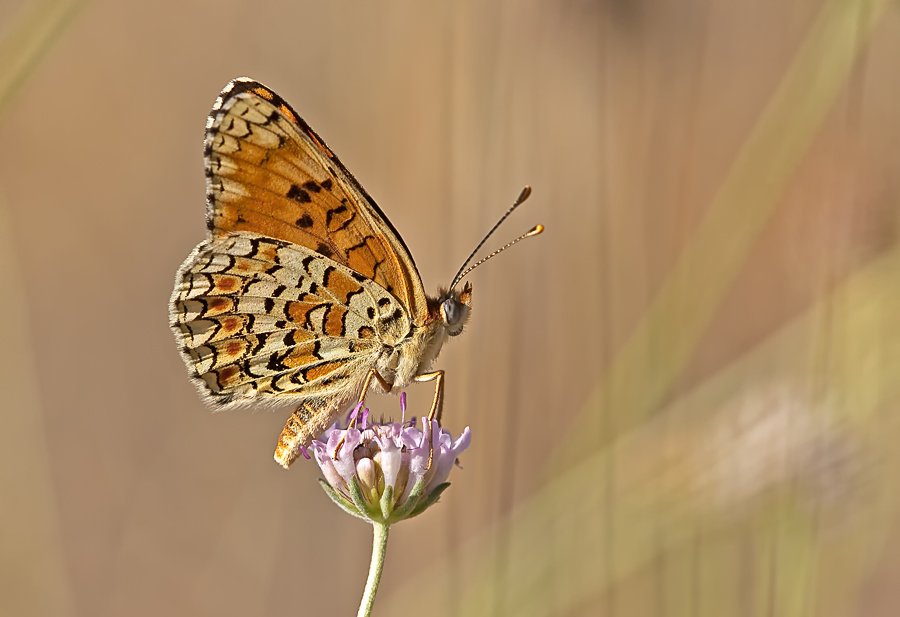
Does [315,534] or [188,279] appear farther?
[315,534]

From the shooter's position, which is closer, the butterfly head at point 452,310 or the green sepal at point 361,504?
the green sepal at point 361,504

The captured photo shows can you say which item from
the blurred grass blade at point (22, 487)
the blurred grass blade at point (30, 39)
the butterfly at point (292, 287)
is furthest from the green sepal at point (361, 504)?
the blurred grass blade at point (22, 487)

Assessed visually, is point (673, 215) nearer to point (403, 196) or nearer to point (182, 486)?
point (403, 196)

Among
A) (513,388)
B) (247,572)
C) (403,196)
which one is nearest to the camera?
(513,388)

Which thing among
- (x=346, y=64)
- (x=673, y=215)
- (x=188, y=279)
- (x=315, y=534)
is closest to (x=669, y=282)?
(x=673, y=215)

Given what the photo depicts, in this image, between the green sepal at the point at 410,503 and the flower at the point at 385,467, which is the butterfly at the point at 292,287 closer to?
the flower at the point at 385,467

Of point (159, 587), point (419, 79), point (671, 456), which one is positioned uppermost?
point (419, 79)

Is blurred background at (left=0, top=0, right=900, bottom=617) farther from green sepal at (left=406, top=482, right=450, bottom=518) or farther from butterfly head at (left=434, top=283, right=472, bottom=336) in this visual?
green sepal at (left=406, top=482, right=450, bottom=518)
